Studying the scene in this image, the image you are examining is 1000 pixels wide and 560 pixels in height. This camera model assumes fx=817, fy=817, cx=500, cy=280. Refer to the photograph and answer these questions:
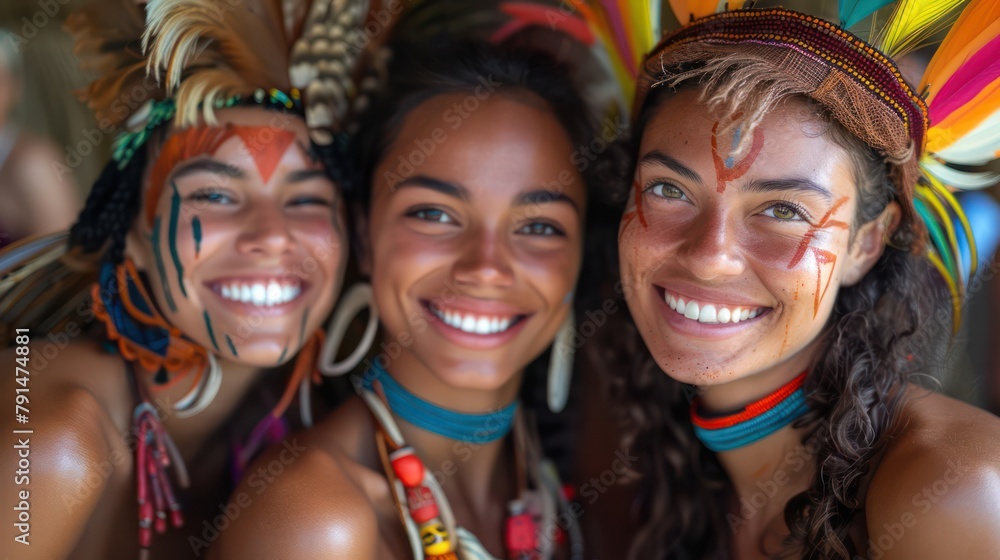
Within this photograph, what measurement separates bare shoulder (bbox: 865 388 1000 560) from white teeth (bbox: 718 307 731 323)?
46cm

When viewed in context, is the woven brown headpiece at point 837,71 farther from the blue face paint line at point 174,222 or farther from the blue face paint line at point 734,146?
the blue face paint line at point 174,222

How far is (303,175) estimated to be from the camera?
2.23 meters

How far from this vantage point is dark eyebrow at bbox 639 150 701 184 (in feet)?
6.16

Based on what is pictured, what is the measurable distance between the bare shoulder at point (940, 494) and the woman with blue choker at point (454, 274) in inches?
35.9

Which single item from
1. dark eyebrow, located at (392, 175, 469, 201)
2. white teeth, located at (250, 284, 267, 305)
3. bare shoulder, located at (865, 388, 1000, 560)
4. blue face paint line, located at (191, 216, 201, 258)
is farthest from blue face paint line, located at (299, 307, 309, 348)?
bare shoulder, located at (865, 388, 1000, 560)

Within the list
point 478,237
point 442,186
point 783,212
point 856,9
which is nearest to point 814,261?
point 783,212

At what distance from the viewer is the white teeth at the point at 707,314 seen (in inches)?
74.9

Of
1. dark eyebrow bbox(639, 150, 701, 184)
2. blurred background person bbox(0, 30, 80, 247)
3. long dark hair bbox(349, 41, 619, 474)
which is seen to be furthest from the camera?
blurred background person bbox(0, 30, 80, 247)

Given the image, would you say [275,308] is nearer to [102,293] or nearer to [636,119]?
[102,293]

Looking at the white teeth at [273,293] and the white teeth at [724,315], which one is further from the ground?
the white teeth at [724,315]

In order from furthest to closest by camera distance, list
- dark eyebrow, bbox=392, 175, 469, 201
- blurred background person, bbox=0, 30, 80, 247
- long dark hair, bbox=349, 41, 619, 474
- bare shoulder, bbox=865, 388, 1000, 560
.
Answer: blurred background person, bbox=0, 30, 80, 247 → long dark hair, bbox=349, 41, 619, 474 → dark eyebrow, bbox=392, 175, 469, 201 → bare shoulder, bbox=865, 388, 1000, 560

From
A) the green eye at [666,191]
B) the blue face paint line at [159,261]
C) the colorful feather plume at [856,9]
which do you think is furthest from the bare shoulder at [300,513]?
the colorful feather plume at [856,9]

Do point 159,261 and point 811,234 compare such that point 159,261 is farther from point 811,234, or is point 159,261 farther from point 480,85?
point 811,234

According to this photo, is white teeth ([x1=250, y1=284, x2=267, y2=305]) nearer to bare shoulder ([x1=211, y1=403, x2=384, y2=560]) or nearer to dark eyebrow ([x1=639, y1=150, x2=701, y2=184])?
bare shoulder ([x1=211, y1=403, x2=384, y2=560])
